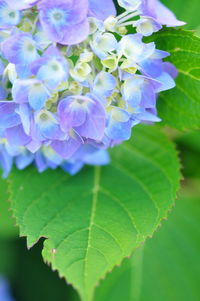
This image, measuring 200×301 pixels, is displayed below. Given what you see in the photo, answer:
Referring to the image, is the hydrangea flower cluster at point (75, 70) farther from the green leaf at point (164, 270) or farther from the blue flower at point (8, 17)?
the green leaf at point (164, 270)

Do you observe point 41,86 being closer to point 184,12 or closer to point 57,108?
point 57,108

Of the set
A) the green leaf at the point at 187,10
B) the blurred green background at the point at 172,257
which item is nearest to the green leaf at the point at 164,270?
the blurred green background at the point at 172,257

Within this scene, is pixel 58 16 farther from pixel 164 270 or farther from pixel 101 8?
pixel 164 270

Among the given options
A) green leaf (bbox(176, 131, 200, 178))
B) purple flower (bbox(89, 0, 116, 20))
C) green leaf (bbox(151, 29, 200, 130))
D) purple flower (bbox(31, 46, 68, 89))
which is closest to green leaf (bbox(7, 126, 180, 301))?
green leaf (bbox(151, 29, 200, 130))

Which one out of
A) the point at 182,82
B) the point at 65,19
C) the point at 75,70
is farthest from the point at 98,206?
the point at 65,19

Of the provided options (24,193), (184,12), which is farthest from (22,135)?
(184,12)

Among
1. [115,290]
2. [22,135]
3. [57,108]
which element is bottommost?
[115,290]

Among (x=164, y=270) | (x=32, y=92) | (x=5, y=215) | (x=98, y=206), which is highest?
(x=32, y=92)
